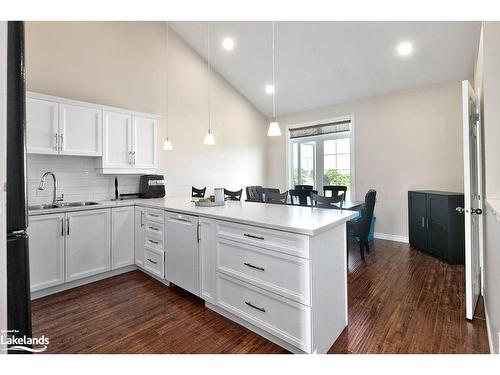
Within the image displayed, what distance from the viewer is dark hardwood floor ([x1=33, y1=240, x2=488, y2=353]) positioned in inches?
68.0

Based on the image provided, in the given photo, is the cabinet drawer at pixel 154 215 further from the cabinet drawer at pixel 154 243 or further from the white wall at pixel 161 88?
the white wall at pixel 161 88

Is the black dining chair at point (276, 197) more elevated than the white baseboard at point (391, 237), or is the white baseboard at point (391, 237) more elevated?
the black dining chair at point (276, 197)

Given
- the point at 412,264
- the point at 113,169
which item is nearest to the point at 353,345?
the point at 412,264

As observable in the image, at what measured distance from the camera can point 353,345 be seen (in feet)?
5.66

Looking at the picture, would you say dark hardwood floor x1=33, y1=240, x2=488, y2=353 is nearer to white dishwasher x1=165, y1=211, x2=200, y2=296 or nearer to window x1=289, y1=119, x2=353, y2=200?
white dishwasher x1=165, y1=211, x2=200, y2=296

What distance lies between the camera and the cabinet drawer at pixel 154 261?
2.71 meters

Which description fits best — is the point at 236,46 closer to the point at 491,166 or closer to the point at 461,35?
the point at 461,35

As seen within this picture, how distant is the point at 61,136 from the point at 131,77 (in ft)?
5.06

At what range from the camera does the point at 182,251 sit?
242cm

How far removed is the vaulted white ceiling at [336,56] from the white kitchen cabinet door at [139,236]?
317 centimetres

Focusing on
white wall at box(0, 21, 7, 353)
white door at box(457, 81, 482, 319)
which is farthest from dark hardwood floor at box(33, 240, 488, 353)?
white wall at box(0, 21, 7, 353)

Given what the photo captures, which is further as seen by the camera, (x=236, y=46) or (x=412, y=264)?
(x=236, y=46)

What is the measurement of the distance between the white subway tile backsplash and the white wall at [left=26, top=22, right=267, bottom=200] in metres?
0.10

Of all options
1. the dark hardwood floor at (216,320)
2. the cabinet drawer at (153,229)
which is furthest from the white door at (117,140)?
the dark hardwood floor at (216,320)
